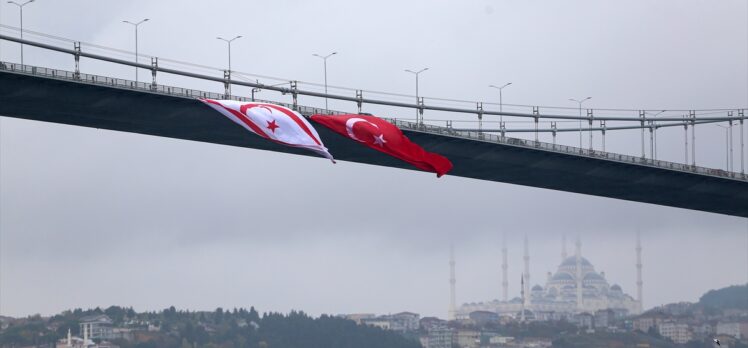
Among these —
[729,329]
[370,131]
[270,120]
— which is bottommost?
[729,329]

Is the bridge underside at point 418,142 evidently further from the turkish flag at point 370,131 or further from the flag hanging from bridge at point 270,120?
the flag hanging from bridge at point 270,120

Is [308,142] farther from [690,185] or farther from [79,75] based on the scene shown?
→ [690,185]

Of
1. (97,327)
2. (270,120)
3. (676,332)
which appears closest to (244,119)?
(270,120)

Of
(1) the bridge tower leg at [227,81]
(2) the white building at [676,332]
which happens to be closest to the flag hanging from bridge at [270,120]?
(1) the bridge tower leg at [227,81]

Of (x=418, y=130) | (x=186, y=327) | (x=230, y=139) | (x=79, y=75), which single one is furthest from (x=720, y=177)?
(x=186, y=327)

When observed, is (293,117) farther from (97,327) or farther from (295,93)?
(97,327)
